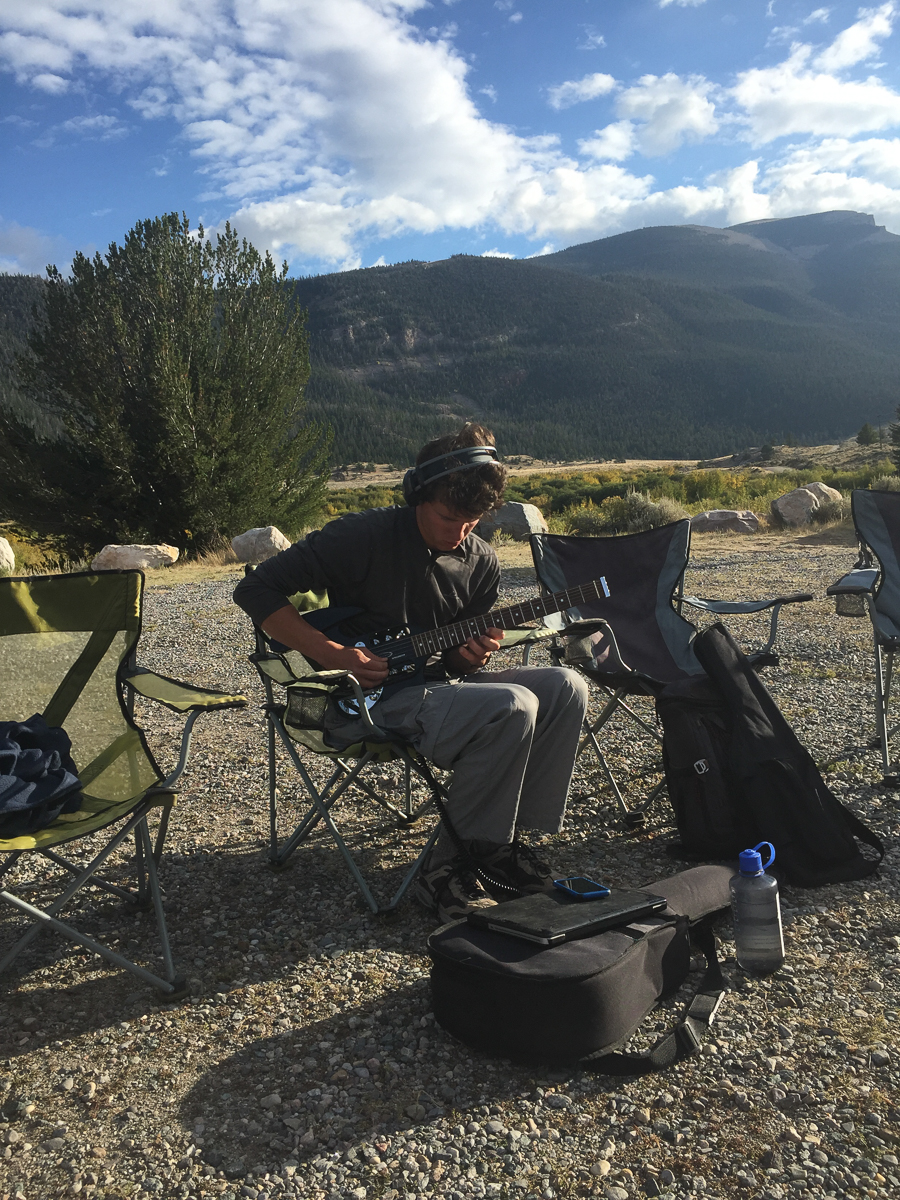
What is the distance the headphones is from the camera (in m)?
2.63

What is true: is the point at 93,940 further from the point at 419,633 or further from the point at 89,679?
the point at 419,633

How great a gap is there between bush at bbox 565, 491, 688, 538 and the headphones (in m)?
12.0

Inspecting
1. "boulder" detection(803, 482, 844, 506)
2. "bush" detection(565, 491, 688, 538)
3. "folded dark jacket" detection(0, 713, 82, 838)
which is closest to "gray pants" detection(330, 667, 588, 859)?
"folded dark jacket" detection(0, 713, 82, 838)

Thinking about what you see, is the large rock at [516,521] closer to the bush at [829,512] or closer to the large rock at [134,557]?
the bush at [829,512]

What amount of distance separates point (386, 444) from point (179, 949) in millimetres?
63351

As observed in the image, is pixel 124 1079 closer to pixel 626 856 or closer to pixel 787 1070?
pixel 787 1070

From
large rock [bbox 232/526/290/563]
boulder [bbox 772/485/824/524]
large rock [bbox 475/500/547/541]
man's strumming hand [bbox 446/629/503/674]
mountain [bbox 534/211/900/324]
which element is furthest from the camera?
mountain [bbox 534/211/900/324]

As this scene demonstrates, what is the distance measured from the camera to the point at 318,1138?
5.43ft

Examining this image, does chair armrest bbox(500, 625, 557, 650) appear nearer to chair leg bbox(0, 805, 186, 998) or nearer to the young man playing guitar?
the young man playing guitar

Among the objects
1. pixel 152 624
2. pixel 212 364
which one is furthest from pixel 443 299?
pixel 152 624

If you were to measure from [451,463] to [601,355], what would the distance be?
319 feet

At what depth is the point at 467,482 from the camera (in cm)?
263

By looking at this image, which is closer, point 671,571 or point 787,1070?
point 787,1070

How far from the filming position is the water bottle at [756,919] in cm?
218
